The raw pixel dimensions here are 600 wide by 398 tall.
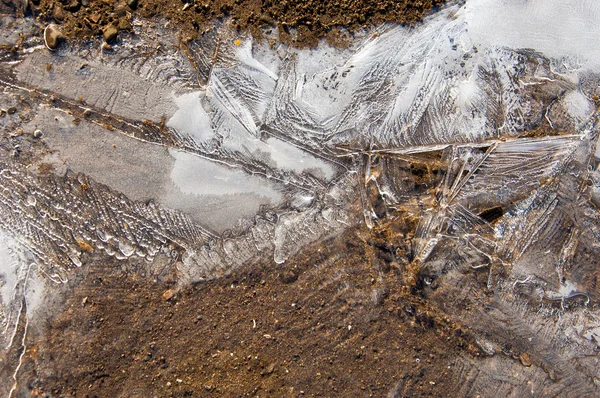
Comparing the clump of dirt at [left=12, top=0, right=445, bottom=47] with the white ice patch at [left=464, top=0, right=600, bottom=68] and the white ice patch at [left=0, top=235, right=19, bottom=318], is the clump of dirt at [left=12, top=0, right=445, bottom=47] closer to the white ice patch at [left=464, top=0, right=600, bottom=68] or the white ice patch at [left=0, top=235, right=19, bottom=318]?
the white ice patch at [left=464, top=0, right=600, bottom=68]


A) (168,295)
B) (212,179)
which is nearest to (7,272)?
(168,295)

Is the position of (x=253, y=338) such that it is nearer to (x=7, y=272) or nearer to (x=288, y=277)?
(x=288, y=277)

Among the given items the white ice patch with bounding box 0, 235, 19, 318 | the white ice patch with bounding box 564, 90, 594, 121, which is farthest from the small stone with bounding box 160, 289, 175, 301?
the white ice patch with bounding box 564, 90, 594, 121

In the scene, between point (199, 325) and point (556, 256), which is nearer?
point (199, 325)

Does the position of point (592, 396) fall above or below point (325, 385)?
above

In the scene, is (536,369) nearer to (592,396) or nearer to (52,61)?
(592,396)

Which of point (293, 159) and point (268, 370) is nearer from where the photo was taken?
point (268, 370)

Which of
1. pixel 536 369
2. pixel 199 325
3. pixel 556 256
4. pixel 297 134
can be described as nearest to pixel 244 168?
pixel 297 134
